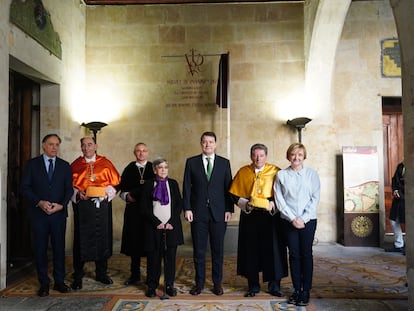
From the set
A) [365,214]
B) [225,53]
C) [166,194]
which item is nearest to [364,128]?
[365,214]

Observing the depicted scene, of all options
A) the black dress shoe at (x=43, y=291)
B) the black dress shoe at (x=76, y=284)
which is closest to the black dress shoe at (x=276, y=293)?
the black dress shoe at (x=76, y=284)

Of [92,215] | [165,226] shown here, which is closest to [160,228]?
[165,226]

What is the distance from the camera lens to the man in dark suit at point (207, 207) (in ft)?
11.4

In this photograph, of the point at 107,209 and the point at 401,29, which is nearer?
the point at 401,29

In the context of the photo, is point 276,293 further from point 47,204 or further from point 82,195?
point 47,204

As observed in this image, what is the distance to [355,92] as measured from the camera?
6.26 meters

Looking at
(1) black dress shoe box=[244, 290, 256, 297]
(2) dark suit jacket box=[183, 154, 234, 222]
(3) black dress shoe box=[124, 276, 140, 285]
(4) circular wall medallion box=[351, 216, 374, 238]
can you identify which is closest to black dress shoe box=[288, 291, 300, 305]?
(1) black dress shoe box=[244, 290, 256, 297]

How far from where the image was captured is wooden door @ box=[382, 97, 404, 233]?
6.50 metres

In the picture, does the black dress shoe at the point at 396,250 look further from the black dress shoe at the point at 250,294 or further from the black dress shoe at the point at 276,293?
the black dress shoe at the point at 250,294

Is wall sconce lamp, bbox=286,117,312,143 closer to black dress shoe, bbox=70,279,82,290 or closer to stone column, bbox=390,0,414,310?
stone column, bbox=390,0,414,310

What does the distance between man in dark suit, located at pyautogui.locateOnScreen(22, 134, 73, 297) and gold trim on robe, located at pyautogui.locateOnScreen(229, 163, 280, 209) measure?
1639 millimetres

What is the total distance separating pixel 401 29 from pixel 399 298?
2.33 m

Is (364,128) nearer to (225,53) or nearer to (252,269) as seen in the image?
(225,53)

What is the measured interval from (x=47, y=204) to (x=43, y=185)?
0.68ft
